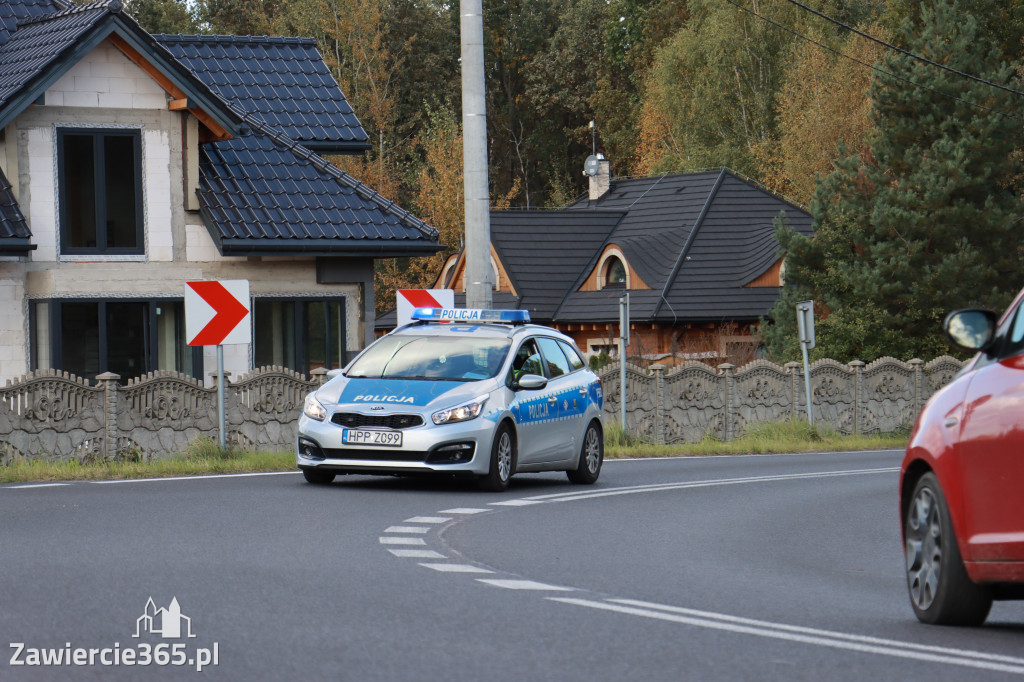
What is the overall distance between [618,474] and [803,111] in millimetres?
47234

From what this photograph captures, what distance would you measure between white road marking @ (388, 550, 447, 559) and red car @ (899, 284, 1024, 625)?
368cm

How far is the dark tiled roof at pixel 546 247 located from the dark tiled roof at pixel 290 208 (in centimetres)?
2912

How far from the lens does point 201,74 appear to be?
33031 mm

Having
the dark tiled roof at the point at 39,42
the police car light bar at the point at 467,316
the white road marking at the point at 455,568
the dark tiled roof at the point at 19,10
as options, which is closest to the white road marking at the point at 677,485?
the police car light bar at the point at 467,316

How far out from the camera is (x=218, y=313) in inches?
824

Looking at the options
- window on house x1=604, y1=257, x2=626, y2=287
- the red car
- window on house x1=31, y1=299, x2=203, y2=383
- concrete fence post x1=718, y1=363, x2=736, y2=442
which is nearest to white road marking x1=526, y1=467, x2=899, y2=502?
the red car

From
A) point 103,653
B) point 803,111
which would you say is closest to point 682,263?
point 803,111

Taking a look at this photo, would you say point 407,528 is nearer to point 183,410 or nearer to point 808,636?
point 808,636

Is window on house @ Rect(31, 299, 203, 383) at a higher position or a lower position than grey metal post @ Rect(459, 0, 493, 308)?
lower

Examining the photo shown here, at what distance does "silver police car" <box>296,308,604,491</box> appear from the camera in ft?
54.3

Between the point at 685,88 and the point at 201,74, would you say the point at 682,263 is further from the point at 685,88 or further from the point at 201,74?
the point at 201,74

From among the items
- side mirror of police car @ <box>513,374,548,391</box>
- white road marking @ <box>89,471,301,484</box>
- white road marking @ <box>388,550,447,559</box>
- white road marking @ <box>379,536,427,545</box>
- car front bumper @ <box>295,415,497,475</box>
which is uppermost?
side mirror of police car @ <box>513,374,548,391</box>

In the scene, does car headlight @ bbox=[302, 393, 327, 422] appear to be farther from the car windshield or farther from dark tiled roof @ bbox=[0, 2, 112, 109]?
dark tiled roof @ bbox=[0, 2, 112, 109]

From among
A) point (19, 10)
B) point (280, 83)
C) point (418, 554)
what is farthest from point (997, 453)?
point (280, 83)
